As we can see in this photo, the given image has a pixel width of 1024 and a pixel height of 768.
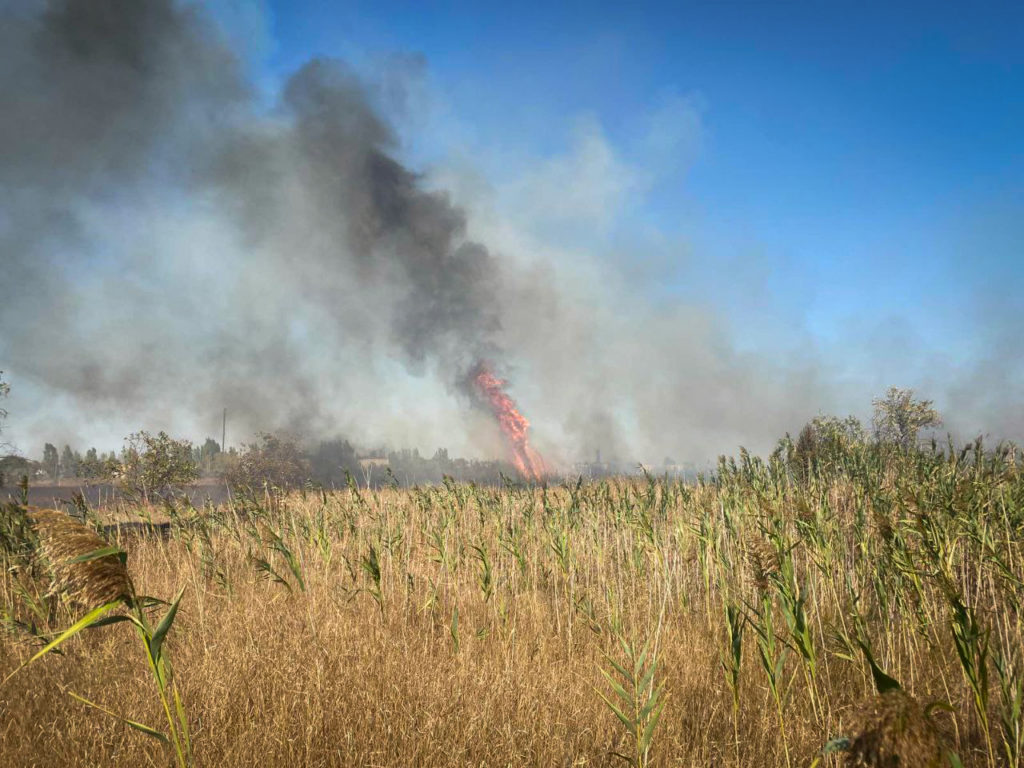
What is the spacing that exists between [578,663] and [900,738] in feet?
12.2

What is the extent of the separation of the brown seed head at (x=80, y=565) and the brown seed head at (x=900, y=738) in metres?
2.24

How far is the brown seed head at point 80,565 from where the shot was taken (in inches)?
73.5

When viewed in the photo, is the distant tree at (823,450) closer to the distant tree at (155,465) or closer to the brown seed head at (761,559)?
the brown seed head at (761,559)

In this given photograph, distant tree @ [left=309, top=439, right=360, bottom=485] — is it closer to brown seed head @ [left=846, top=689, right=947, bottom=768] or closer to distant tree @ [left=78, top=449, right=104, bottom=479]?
distant tree @ [left=78, top=449, right=104, bottom=479]

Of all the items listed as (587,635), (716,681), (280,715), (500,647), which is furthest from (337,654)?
(716,681)

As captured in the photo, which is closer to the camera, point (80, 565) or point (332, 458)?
point (80, 565)

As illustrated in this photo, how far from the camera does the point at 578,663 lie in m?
4.60

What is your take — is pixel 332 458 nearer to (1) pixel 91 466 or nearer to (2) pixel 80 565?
(1) pixel 91 466

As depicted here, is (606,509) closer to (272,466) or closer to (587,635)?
(587,635)

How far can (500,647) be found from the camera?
498 centimetres

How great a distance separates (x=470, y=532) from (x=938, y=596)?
6.11 m

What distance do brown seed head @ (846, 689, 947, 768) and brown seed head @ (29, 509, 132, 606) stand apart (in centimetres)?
224

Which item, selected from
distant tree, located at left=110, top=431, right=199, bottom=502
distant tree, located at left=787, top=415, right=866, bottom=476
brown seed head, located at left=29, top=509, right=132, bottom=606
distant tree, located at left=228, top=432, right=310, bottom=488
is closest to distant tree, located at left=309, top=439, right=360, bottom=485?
distant tree, located at left=228, top=432, right=310, bottom=488

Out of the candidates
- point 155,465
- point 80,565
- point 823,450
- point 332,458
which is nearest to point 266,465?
point 155,465
